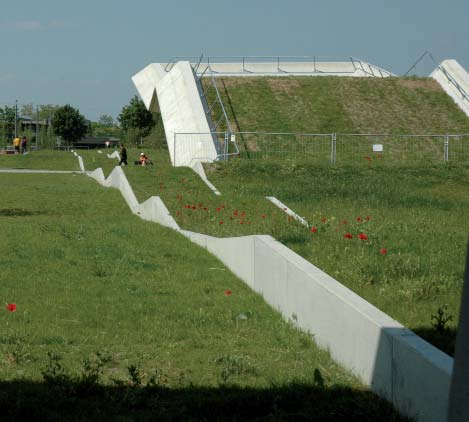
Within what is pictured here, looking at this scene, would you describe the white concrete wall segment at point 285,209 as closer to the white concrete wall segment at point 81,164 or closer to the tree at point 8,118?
the white concrete wall segment at point 81,164

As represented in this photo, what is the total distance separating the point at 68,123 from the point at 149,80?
2193 inches

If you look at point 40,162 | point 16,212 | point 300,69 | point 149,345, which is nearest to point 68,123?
point 40,162

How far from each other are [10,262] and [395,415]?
24.2ft

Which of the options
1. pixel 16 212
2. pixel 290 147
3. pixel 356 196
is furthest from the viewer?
pixel 290 147

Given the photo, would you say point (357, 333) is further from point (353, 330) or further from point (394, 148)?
point (394, 148)

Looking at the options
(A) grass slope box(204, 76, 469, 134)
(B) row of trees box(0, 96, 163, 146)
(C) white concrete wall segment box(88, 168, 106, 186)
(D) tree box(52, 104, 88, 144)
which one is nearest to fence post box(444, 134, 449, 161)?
(A) grass slope box(204, 76, 469, 134)

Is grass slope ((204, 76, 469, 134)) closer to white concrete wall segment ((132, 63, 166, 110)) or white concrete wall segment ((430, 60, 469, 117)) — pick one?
white concrete wall segment ((430, 60, 469, 117))

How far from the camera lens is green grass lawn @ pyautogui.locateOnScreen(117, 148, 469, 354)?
22.9 ft

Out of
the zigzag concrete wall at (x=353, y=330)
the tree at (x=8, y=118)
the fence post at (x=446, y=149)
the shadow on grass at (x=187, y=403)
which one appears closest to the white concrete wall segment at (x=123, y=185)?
the zigzag concrete wall at (x=353, y=330)

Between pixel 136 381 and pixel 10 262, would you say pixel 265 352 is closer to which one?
pixel 136 381

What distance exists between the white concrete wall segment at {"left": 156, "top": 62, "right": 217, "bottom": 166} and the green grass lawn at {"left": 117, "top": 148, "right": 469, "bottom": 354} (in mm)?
3868

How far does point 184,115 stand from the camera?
33.0m

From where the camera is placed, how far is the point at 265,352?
265 inches

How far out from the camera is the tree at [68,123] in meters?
95.8
